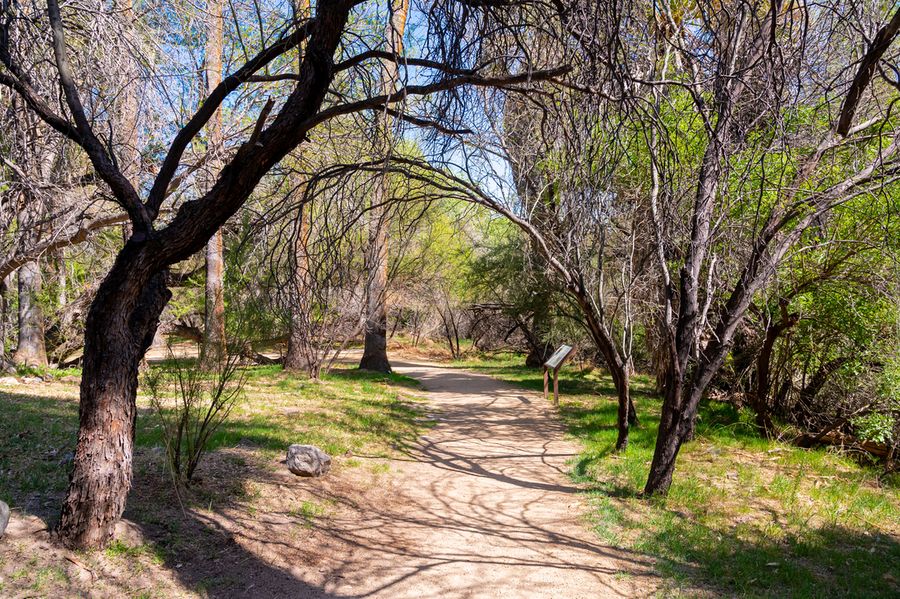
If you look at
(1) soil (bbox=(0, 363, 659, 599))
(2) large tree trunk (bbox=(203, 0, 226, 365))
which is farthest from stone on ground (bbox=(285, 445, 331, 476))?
(2) large tree trunk (bbox=(203, 0, 226, 365))

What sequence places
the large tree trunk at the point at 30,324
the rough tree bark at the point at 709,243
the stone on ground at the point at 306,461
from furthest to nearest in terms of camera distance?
the large tree trunk at the point at 30,324 → the stone on ground at the point at 306,461 → the rough tree bark at the point at 709,243

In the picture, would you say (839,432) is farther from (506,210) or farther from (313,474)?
(313,474)

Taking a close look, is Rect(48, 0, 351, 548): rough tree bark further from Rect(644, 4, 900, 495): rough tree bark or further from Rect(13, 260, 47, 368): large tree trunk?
Rect(13, 260, 47, 368): large tree trunk

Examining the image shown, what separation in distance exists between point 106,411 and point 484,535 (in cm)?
328

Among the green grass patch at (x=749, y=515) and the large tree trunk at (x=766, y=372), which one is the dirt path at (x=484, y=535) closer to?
the green grass patch at (x=749, y=515)

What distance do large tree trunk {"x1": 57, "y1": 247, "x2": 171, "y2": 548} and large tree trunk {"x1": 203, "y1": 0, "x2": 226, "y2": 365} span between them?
72.0 inches

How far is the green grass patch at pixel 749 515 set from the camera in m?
4.71

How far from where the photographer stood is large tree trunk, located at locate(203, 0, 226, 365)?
20.4 ft

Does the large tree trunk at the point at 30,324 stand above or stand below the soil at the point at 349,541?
above

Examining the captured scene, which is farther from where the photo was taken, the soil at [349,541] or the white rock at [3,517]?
the soil at [349,541]

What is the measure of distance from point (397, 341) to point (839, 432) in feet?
89.1

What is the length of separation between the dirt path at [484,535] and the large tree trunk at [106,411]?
1614 millimetres

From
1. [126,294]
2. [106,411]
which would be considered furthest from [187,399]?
[126,294]

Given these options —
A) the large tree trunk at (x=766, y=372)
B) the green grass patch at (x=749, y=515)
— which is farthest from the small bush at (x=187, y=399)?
the large tree trunk at (x=766, y=372)
